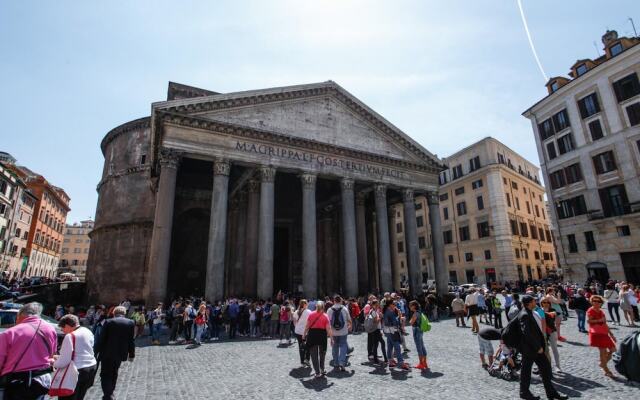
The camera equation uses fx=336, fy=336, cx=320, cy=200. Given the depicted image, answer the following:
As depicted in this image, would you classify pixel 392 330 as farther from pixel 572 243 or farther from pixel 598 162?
pixel 598 162

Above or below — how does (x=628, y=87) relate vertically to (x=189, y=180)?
above

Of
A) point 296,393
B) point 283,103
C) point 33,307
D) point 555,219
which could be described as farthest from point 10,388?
point 555,219

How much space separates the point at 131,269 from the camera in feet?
90.3

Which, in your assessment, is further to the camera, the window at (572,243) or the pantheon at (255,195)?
the window at (572,243)

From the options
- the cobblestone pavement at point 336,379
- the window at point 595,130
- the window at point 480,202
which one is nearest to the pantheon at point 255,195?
the cobblestone pavement at point 336,379

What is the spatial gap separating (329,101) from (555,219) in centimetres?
2021

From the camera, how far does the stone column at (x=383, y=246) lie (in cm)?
2044

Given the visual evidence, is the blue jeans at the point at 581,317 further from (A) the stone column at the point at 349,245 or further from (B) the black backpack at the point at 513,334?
(A) the stone column at the point at 349,245

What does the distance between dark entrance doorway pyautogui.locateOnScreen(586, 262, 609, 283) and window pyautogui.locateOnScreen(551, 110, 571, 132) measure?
1059 centimetres

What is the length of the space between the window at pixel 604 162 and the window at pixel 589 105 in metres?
3.27

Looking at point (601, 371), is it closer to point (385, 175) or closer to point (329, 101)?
point (385, 175)

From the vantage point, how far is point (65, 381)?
3.79 meters

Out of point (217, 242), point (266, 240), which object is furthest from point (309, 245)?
point (217, 242)

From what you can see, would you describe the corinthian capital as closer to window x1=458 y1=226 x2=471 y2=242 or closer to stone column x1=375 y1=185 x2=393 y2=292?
stone column x1=375 y1=185 x2=393 y2=292
